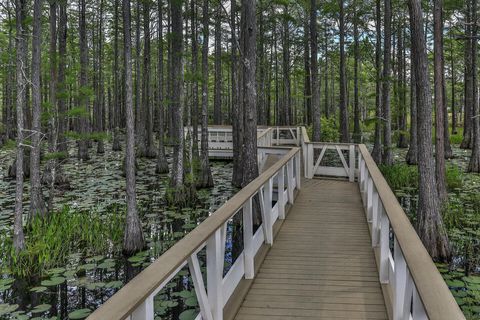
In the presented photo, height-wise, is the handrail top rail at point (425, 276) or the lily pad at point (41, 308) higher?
the handrail top rail at point (425, 276)

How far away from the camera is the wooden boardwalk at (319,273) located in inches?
137

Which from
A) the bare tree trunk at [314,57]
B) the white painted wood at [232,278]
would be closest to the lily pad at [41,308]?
the white painted wood at [232,278]

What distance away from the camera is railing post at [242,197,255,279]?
13.2 feet

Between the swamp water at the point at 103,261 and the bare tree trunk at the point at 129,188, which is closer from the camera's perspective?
the swamp water at the point at 103,261

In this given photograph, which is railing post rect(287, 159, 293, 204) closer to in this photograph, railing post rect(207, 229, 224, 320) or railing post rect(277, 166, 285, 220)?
railing post rect(277, 166, 285, 220)

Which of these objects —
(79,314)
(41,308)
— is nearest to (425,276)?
(79,314)

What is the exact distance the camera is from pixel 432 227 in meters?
7.07

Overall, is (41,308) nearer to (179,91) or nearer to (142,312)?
(142,312)

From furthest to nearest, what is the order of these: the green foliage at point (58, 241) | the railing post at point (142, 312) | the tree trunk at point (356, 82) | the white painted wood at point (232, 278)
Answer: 1. the tree trunk at point (356, 82)
2. the green foliage at point (58, 241)
3. the white painted wood at point (232, 278)
4. the railing post at point (142, 312)

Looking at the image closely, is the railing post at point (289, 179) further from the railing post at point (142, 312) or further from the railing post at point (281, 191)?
the railing post at point (142, 312)

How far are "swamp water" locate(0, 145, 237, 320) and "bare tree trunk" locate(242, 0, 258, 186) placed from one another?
179cm

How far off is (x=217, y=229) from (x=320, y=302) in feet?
4.87

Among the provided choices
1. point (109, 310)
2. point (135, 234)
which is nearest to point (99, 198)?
point (135, 234)

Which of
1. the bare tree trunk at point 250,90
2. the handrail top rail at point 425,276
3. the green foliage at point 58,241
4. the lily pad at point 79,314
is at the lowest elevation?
the lily pad at point 79,314
